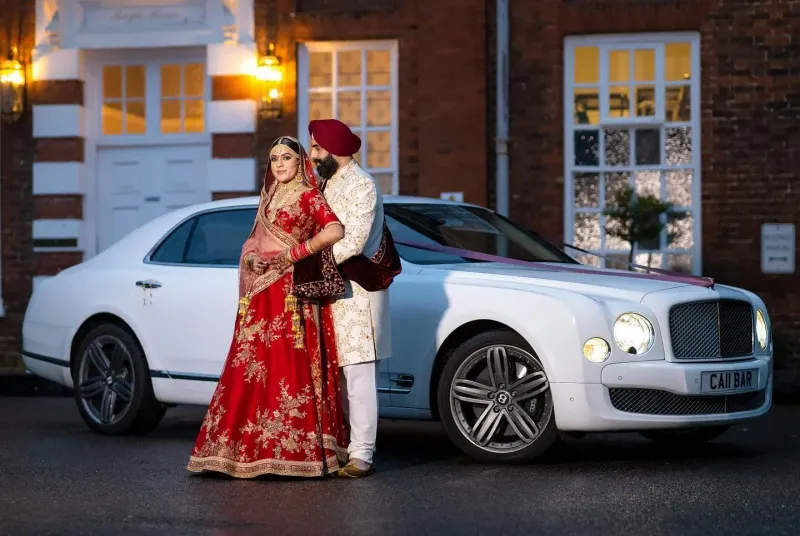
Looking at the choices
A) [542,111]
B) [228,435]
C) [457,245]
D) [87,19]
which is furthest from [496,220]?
[87,19]

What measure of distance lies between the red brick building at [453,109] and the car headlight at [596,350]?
25.8 ft

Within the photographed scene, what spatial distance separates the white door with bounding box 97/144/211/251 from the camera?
16812 mm

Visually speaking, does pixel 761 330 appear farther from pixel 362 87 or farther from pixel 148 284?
pixel 362 87

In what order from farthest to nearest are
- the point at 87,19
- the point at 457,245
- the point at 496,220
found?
1. the point at 87,19
2. the point at 496,220
3. the point at 457,245

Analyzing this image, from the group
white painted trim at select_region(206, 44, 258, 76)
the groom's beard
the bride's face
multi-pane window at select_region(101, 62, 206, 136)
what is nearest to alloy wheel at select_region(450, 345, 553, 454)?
the groom's beard

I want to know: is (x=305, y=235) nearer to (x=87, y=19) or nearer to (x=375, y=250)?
(x=375, y=250)

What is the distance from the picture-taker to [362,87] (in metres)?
16.2

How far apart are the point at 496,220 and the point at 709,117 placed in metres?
6.34

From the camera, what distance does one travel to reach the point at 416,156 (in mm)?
16031

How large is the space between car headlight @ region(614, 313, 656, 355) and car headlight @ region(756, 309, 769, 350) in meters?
0.99

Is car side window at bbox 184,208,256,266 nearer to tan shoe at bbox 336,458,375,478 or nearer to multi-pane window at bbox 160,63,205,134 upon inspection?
tan shoe at bbox 336,458,375,478

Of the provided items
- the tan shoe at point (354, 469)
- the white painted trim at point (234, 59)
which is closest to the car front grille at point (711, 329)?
the tan shoe at point (354, 469)

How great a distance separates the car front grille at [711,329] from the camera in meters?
8.00

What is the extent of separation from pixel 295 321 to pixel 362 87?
8.75 metres
